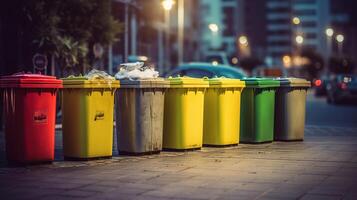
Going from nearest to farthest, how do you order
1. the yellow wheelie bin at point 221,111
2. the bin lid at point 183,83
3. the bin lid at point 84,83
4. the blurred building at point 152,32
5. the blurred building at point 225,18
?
the bin lid at point 84,83
the bin lid at point 183,83
the yellow wheelie bin at point 221,111
the blurred building at point 152,32
the blurred building at point 225,18

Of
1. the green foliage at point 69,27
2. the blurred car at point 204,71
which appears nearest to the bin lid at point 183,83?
the blurred car at point 204,71

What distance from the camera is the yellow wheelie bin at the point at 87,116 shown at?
9.84 m

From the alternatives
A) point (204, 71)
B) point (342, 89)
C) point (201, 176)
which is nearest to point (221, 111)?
point (201, 176)

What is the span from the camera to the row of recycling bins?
30.7 feet

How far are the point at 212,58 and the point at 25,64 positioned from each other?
79.8 ft

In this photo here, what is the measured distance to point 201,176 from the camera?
8.45 metres

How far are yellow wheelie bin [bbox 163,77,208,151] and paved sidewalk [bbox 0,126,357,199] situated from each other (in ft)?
1.03

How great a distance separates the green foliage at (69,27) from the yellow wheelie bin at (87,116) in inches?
326

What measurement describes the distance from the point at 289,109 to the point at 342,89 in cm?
2215

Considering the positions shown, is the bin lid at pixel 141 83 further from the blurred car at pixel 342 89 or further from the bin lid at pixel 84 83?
the blurred car at pixel 342 89

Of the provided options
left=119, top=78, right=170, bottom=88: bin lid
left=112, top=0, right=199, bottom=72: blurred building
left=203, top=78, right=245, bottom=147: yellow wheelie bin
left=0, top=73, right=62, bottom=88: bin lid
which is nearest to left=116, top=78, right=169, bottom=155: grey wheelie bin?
left=119, top=78, right=170, bottom=88: bin lid

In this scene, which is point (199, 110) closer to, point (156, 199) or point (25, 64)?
point (156, 199)

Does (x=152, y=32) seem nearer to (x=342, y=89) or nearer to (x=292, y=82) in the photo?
(x=342, y=89)

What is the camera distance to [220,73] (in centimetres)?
1866
